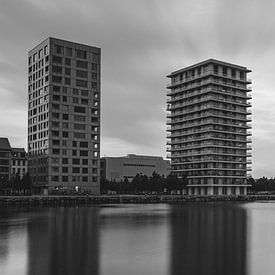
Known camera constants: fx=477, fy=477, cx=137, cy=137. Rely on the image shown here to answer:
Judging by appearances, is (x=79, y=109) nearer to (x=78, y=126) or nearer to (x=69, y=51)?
(x=78, y=126)

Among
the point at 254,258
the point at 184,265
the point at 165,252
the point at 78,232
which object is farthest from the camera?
the point at 78,232

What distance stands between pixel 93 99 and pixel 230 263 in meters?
159

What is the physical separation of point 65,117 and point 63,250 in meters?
145

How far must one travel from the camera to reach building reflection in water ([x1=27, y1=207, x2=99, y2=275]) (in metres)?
34.6

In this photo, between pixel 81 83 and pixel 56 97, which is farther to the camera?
pixel 81 83

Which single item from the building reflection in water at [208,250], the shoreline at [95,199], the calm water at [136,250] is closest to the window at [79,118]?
the shoreline at [95,199]

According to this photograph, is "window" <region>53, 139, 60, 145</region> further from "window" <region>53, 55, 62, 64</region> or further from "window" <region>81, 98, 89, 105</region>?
"window" <region>53, 55, 62, 64</region>


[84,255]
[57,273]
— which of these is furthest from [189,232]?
[57,273]

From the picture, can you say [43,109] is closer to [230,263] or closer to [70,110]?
[70,110]

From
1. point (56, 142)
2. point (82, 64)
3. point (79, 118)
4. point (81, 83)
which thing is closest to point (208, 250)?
point (56, 142)

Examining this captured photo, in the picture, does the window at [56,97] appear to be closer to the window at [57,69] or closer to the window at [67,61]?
the window at [57,69]

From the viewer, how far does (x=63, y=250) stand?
140ft

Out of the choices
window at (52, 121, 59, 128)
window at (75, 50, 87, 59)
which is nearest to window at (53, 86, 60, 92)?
window at (52, 121, 59, 128)

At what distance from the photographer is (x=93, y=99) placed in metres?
192
